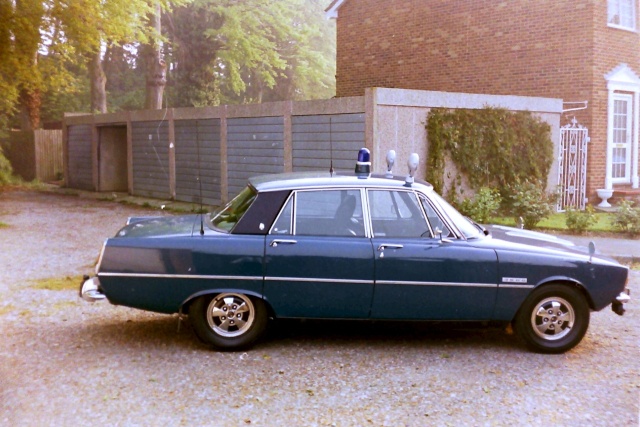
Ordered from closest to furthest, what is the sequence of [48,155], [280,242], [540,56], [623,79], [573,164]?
[280,242]
[573,164]
[623,79]
[540,56]
[48,155]

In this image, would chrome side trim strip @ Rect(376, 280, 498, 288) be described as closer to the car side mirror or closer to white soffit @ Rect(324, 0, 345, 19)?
the car side mirror

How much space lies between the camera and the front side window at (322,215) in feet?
21.2

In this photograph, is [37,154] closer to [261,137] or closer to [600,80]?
[261,137]

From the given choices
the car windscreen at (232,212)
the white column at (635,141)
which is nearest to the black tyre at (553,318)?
the car windscreen at (232,212)

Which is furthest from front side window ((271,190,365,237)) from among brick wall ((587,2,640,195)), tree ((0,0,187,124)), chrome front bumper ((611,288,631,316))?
tree ((0,0,187,124))

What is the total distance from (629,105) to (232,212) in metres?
14.8

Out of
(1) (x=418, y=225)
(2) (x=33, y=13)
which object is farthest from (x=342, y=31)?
(1) (x=418, y=225)

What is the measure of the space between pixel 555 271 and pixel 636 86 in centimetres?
1406

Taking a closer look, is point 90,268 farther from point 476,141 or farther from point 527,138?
point 527,138

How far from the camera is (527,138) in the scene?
1609cm

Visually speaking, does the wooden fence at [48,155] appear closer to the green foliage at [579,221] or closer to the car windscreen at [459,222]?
the green foliage at [579,221]

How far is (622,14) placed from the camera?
60.3 feet

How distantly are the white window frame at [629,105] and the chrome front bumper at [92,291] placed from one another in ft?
47.7

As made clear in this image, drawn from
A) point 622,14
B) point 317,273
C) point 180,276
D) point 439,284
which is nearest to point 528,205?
point 622,14
